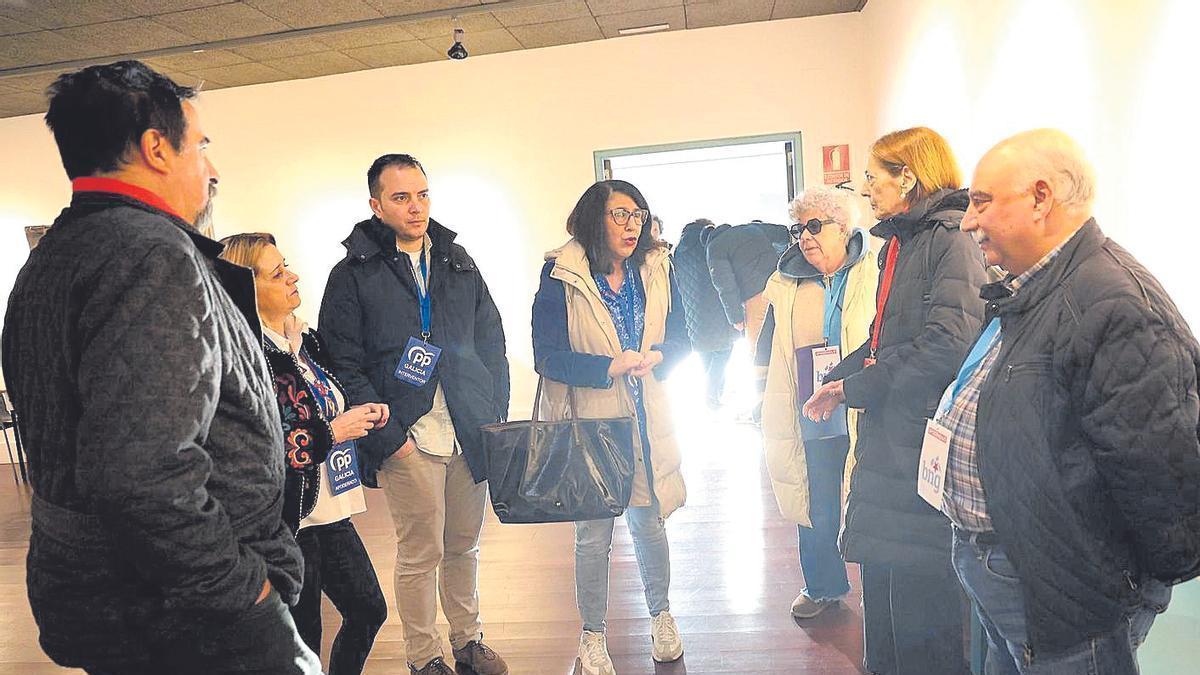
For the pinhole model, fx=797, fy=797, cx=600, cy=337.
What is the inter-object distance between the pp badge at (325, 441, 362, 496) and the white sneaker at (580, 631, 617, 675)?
96cm

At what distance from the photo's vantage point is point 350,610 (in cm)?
212

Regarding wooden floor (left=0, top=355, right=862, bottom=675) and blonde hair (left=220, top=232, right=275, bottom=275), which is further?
wooden floor (left=0, top=355, right=862, bottom=675)

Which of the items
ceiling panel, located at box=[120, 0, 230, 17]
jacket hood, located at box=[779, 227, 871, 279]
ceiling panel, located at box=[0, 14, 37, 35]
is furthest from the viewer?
ceiling panel, located at box=[0, 14, 37, 35]

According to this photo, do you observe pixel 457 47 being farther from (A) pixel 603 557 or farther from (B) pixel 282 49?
(A) pixel 603 557

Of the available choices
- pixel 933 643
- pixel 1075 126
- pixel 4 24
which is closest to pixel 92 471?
pixel 933 643

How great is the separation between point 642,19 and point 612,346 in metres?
4.25

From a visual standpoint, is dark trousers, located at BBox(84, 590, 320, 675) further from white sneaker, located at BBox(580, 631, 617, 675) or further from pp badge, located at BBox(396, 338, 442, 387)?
white sneaker, located at BBox(580, 631, 617, 675)

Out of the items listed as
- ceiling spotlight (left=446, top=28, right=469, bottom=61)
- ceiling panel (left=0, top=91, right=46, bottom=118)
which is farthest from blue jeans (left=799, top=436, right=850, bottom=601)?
ceiling panel (left=0, top=91, right=46, bottom=118)

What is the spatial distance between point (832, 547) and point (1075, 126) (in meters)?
1.70

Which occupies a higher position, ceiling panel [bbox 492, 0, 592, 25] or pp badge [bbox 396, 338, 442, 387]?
ceiling panel [bbox 492, 0, 592, 25]

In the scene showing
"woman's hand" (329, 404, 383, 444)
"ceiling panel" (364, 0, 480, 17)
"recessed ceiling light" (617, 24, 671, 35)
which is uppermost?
"ceiling panel" (364, 0, 480, 17)

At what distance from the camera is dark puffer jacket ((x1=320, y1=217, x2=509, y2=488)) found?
2.36m

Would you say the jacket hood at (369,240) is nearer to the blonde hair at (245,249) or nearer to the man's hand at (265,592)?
the blonde hair at (245,249)

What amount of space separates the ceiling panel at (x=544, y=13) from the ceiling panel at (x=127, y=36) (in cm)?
221
